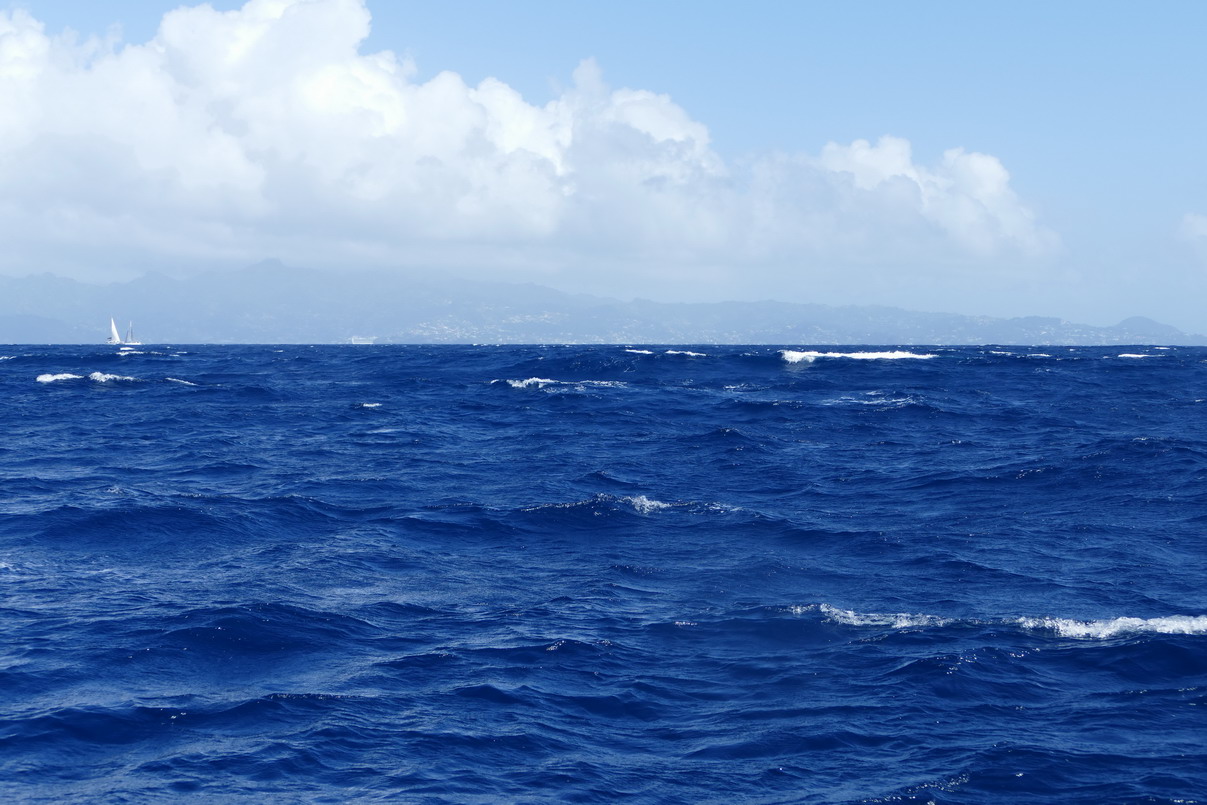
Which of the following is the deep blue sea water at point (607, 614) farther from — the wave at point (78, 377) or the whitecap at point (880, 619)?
the wave at point (78, 377)

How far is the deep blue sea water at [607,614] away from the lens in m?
18.5

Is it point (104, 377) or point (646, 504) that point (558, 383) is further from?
Answer: point (646, 504)

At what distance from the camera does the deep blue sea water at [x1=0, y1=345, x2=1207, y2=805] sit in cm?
1850

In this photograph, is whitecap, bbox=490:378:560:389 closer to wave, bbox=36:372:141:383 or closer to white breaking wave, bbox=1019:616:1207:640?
wave, bbox=36:372:141:383

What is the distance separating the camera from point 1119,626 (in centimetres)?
2573

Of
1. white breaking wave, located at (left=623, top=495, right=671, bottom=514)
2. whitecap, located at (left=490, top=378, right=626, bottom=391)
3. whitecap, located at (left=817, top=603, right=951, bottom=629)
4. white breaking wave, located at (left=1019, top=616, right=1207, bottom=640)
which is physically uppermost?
whitecap, located at (left=490, top=378, right=626, bottom=391)

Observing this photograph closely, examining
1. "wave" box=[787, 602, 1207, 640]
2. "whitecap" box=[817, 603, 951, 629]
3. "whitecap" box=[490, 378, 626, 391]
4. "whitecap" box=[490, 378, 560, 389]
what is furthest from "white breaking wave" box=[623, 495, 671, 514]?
"whitecap" box=[490, 378, 560, 389]

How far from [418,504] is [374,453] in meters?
13.7

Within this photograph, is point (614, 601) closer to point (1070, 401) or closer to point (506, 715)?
point (506, 715)

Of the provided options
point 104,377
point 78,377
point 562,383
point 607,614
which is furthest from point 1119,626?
point 78,377

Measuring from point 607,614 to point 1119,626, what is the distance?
13.1 metres

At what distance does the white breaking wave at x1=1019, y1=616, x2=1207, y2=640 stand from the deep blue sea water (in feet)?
0.48

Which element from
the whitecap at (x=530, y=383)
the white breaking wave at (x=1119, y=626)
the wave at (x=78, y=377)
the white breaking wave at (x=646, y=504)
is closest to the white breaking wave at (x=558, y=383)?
the whitecap at (x=530, y=383)

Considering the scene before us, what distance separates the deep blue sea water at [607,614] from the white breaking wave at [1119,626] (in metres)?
0.15
